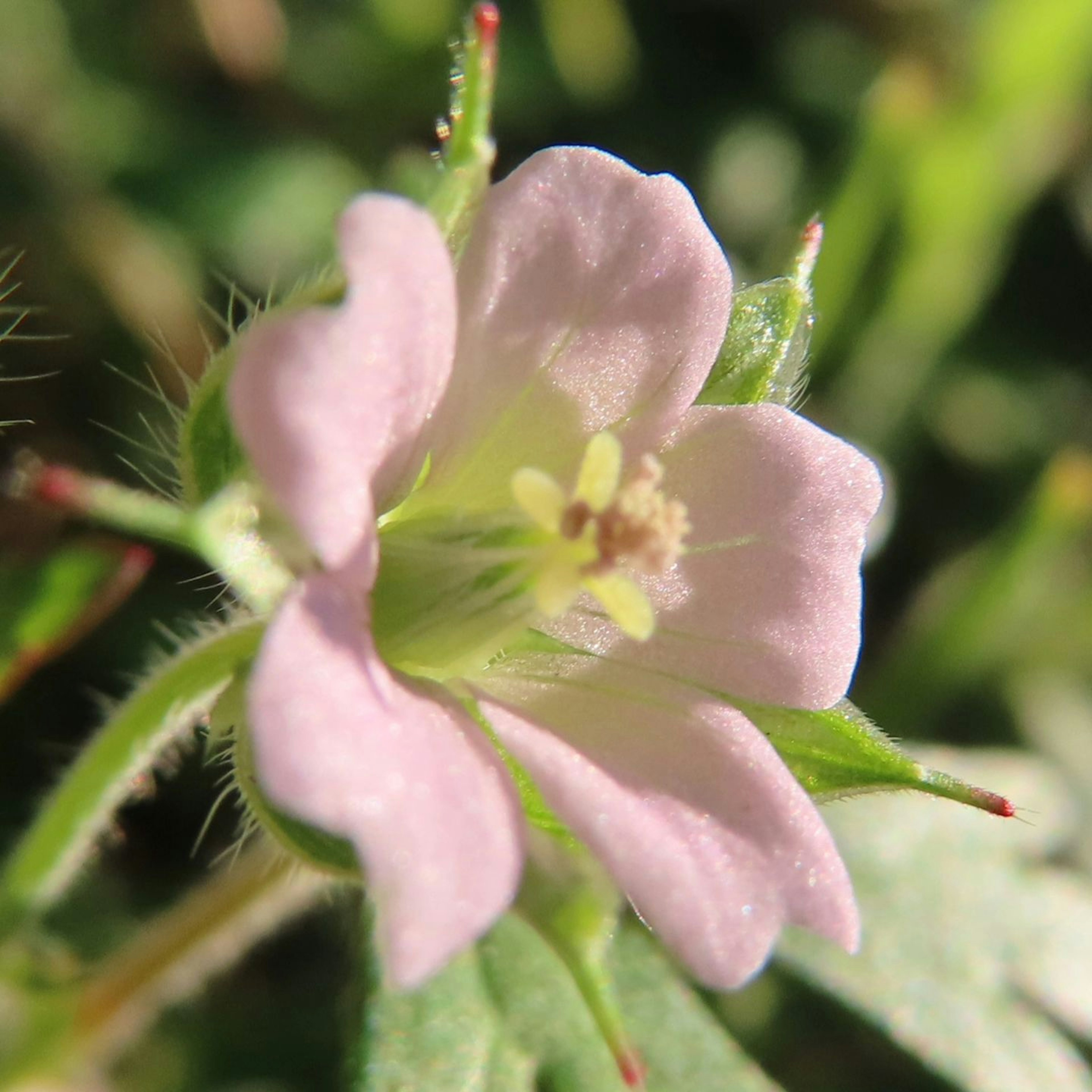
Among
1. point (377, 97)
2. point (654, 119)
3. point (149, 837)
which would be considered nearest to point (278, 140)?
point (377, 97)

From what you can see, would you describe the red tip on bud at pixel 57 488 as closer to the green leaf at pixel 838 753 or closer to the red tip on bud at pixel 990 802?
the green leaf at pixel 838 753

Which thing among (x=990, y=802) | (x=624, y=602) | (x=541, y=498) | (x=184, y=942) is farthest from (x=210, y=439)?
(x=184, y=942)

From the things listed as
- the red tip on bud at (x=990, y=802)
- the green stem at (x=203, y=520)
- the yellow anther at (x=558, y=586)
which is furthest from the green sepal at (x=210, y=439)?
the red tip on bud at (x=990, y=802)

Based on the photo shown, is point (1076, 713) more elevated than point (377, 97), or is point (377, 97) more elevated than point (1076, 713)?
point (377, 97)

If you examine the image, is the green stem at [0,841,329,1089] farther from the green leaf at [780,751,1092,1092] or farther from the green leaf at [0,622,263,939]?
the green leaf at [780,751,1092,1092]

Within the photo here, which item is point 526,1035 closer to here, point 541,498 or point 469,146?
point 541,498

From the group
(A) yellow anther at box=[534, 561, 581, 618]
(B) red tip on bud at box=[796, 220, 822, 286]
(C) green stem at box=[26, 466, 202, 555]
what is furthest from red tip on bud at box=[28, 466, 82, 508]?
(B) red tip on bud at box=[796, 220, 822, 286]

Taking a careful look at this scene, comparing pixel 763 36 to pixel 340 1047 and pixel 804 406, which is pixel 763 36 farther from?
pixel 340 1047
